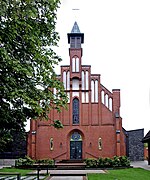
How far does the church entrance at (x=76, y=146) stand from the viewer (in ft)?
107

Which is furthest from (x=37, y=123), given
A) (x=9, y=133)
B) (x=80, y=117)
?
(x=9, y=133)

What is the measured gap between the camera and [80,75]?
33.6 m

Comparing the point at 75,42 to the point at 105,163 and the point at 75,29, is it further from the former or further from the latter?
the point at 105,163

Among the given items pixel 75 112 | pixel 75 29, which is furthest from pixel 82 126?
pixel 75 29

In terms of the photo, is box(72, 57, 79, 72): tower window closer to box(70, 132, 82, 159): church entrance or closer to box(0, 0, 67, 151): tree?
box(70, 132, 82, 159): church entrance

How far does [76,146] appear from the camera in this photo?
108ft

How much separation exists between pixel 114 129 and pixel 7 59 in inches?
1015

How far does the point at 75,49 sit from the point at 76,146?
11384 millimetres

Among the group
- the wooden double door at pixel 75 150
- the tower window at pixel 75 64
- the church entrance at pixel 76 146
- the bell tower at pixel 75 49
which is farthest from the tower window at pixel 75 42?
the wooden double door at pixel 75 150

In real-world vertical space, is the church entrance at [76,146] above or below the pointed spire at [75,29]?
below

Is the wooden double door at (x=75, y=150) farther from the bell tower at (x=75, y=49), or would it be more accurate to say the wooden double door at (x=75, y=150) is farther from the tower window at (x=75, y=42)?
the tower window at (x=75, y=42)

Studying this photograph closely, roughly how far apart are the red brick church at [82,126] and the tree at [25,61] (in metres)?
21.1

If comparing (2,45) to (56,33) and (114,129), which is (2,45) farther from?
(114,129)

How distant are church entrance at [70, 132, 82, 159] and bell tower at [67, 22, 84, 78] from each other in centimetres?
700
